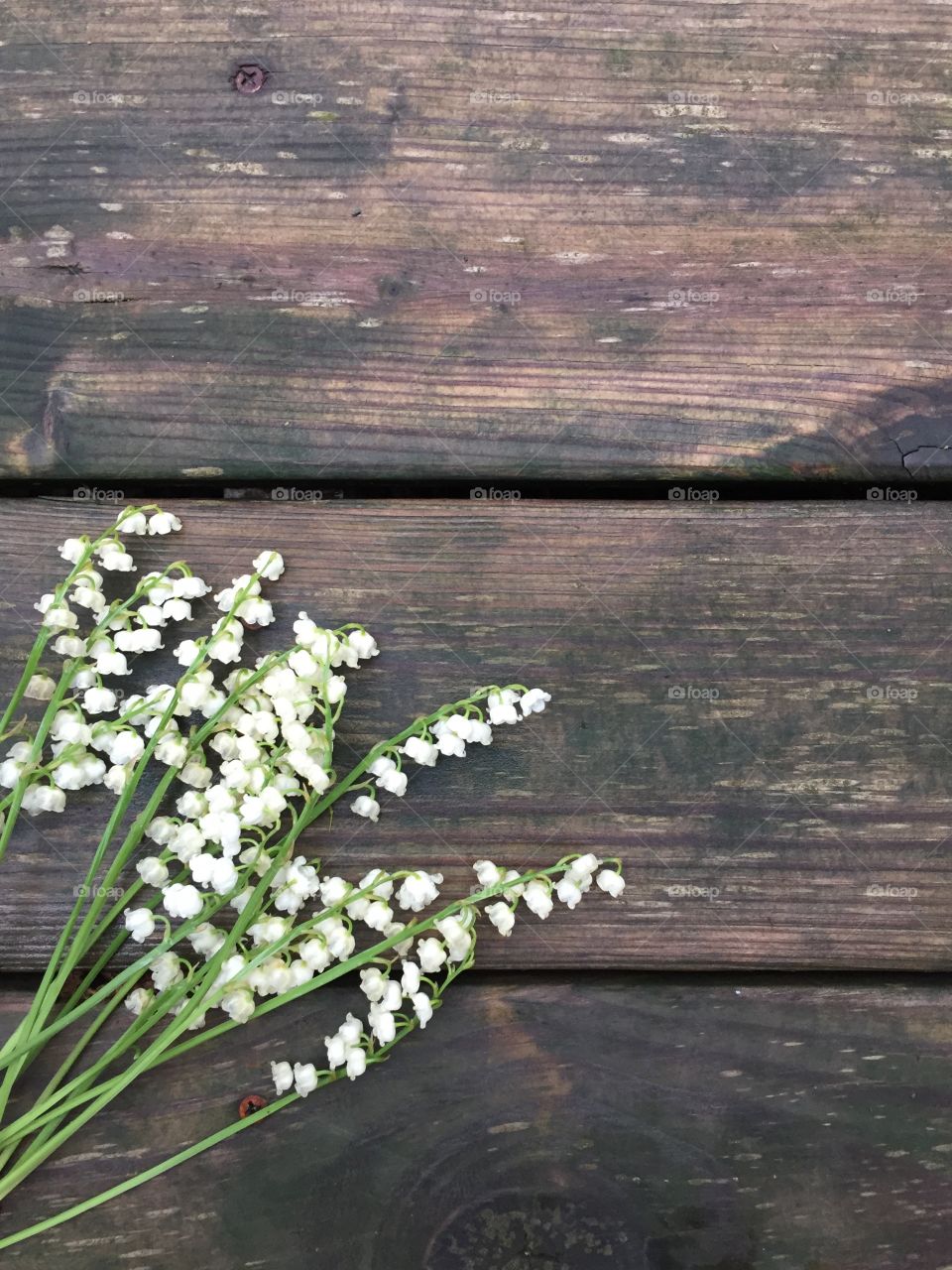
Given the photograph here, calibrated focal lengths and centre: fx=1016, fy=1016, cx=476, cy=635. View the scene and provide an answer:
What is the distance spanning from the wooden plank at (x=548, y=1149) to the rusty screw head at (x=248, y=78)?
748 mm

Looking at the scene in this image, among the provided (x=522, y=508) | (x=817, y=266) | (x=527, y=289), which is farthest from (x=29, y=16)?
(x=817, y=266)

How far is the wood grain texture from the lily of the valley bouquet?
0.49 ft

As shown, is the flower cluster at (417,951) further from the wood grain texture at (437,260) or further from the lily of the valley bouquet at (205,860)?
the wood grain texture at (437,260)

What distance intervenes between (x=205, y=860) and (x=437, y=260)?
51cm

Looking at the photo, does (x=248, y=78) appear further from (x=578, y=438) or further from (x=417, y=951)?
(x=417, y=951)

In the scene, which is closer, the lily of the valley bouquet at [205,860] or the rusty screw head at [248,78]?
the lily of the valley bouquet at [205,860]

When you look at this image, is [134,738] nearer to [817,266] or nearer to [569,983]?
[569,983]

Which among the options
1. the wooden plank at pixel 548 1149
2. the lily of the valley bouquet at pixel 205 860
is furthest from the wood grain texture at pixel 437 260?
the wooden plank at pixel 548 1149

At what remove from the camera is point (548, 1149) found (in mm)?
798

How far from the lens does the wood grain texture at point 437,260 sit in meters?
0.84

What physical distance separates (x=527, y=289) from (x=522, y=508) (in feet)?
0.60

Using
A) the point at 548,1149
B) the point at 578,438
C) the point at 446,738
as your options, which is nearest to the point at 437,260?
the point at 578,438

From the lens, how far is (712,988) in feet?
2.69

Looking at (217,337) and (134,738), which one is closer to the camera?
(134,738)
